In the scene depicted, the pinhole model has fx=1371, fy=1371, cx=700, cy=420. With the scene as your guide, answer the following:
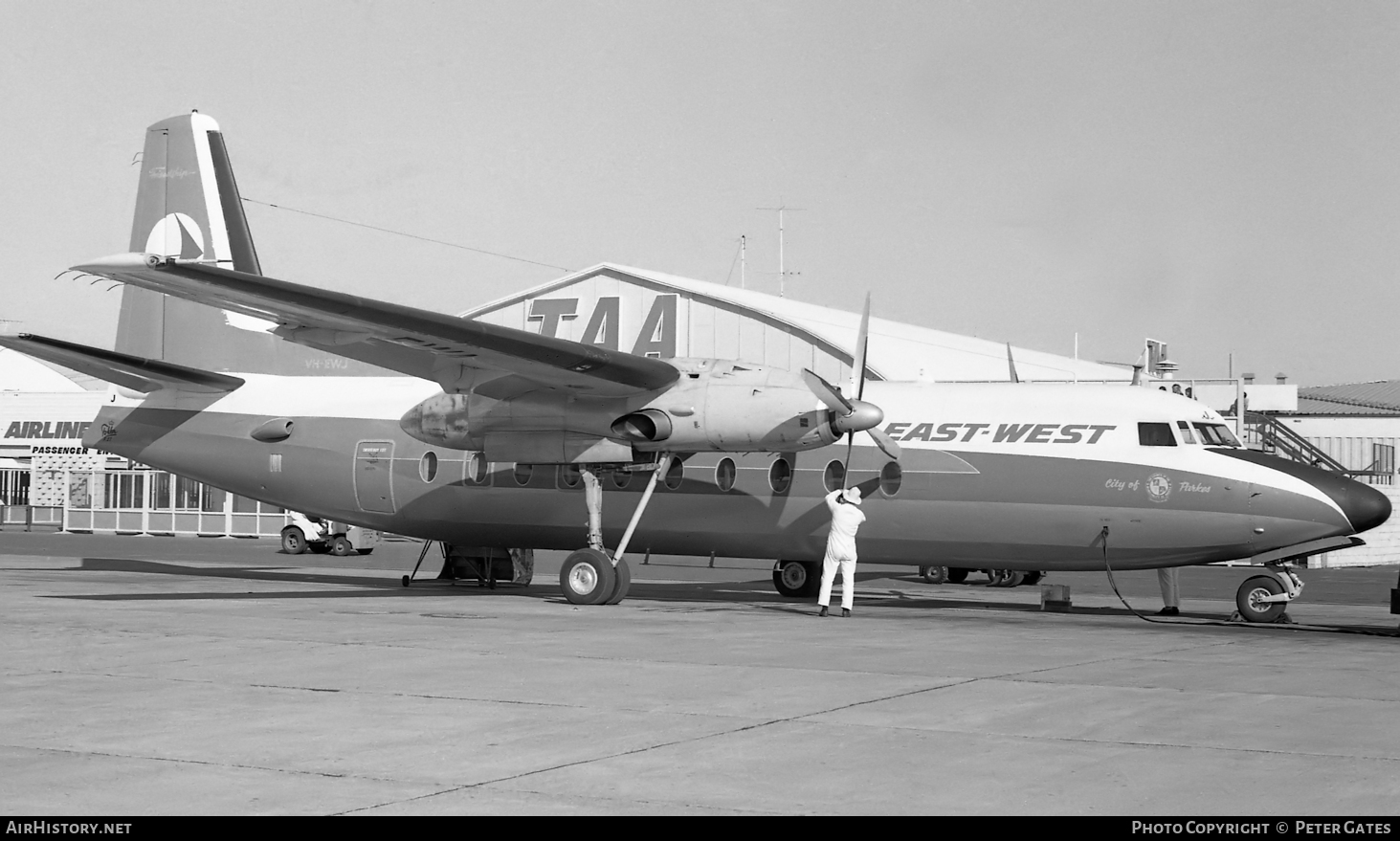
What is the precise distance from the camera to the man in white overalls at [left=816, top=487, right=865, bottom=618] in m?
18.0

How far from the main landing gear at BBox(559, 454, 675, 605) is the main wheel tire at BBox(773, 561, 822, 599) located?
3.59 m

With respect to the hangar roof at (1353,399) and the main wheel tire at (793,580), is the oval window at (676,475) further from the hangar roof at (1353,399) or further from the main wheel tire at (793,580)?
the hangar roof at (1353,399)

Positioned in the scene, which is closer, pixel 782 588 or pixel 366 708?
pixel 366 708

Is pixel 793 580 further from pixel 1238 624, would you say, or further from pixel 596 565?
pixel 1238 624

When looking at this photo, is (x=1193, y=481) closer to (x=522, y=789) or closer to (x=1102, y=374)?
(x=522, y=789)

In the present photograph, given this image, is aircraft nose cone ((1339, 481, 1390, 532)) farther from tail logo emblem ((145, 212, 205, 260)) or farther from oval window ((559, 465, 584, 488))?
tail logo emblem ((145, 212, 205, 260))

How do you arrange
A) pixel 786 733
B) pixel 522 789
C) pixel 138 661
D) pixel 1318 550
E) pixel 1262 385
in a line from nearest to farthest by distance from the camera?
pixel 522 789, pixel 786 733, pixel 138 661, pixel 1318 550, pixel 1262 385

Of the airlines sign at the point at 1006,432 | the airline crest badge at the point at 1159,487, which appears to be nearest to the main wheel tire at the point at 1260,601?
the airline crest badge at the point at 1159,487

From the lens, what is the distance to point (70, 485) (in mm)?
51844

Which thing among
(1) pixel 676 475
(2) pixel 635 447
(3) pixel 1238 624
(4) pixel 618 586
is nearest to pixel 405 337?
(2) pixel 635 447

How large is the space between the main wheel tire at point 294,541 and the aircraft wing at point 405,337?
65.4ft
